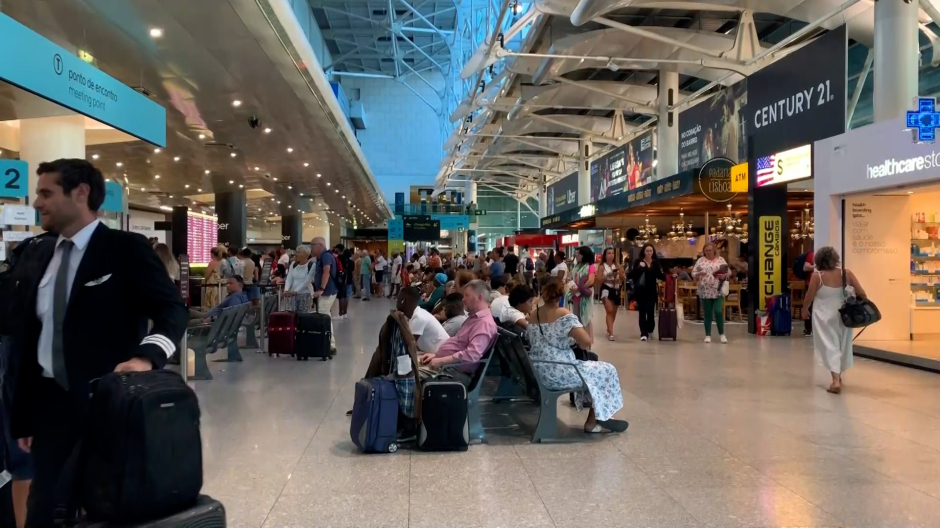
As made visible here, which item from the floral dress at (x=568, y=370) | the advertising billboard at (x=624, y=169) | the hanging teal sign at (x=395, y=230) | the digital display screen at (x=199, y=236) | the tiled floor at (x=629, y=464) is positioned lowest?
the tiled floor at (x=629, y=464)

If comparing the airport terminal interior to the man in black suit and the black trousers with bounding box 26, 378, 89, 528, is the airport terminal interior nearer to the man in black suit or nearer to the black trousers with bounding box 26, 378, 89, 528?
the man in black suit

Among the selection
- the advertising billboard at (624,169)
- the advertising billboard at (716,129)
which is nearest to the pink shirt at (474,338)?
the advertising billboard at (716,129)

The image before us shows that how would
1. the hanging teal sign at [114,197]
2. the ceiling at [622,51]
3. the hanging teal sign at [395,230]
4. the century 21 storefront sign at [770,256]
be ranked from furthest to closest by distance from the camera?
the hanging teal sign at [395,230] → the ceiling at [622,51] → the century 21 storefront sign at [770,256] → the hanging teal sign at [114,197]

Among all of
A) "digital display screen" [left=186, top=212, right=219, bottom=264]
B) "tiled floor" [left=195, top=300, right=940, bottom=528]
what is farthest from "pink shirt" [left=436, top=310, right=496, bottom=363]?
"digital display screen" [left=186, top=212, right=219, bottom=264]

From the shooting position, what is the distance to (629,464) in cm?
503

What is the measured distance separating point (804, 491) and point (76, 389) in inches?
154

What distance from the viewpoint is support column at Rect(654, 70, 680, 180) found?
889 inches

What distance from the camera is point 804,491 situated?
4.39 meters

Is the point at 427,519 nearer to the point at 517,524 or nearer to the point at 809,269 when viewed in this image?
the point at 517,524

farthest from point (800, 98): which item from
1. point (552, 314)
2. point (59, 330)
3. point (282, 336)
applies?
point (59, 330)

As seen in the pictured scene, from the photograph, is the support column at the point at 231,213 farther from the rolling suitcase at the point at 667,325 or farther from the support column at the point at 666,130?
the rolling suitcase at the point at 667,325

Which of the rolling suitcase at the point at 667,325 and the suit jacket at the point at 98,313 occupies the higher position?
the suit jacket at the point at 98,313

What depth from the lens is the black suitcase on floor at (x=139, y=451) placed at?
7.04ft

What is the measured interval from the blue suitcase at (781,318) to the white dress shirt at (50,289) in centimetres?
1257
